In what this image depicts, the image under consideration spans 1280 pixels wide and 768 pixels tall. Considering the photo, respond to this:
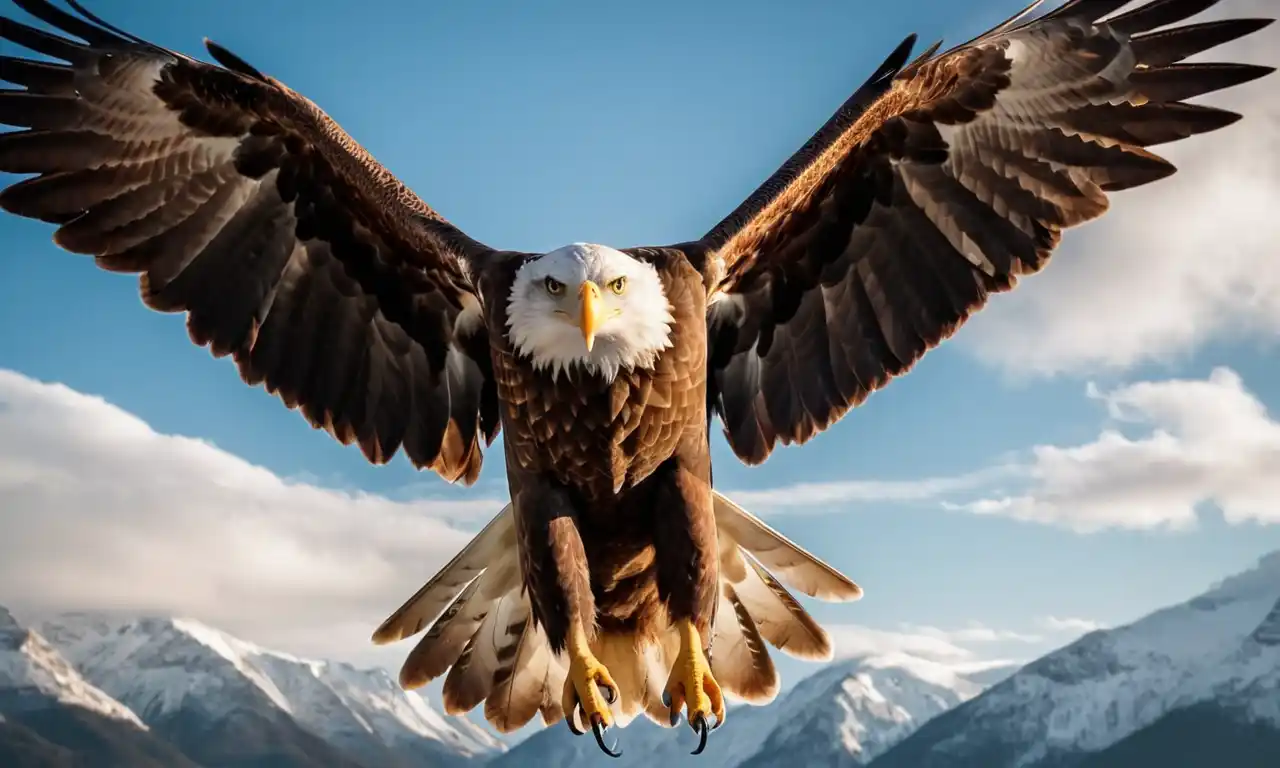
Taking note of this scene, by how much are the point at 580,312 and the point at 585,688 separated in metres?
1.50

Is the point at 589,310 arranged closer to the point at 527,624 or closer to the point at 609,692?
the point at 609,692

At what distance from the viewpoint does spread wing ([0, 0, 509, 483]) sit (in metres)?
6.88

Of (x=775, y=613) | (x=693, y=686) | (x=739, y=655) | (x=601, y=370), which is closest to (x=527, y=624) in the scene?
(x=739, y=655)

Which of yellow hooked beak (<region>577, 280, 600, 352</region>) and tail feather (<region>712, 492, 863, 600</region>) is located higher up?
yellow hooked beak (<region>577, 280, 600, 352</region>)

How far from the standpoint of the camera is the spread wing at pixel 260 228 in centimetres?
688

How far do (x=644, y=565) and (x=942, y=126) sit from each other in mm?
2709

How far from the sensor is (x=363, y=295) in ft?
24.1

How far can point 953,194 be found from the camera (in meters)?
7.31

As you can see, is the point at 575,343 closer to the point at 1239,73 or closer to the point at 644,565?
the point at 644,565

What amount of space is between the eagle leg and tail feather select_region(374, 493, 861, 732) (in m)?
1.09

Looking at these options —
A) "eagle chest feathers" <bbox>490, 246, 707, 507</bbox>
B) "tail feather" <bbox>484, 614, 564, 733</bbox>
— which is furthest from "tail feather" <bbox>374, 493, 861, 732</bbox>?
"eagle chest feathers" <bbox>490, 246, 707, 507</bbox>

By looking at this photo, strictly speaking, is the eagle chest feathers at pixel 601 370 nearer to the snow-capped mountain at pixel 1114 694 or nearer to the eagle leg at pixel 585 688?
the eagle leg at pixel 585 688

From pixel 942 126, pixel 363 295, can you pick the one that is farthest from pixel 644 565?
pixel 942 126

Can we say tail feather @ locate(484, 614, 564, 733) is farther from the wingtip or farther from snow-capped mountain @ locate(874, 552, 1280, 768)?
snow-capped mountain @ locate(874, 552, 1280, 768)
